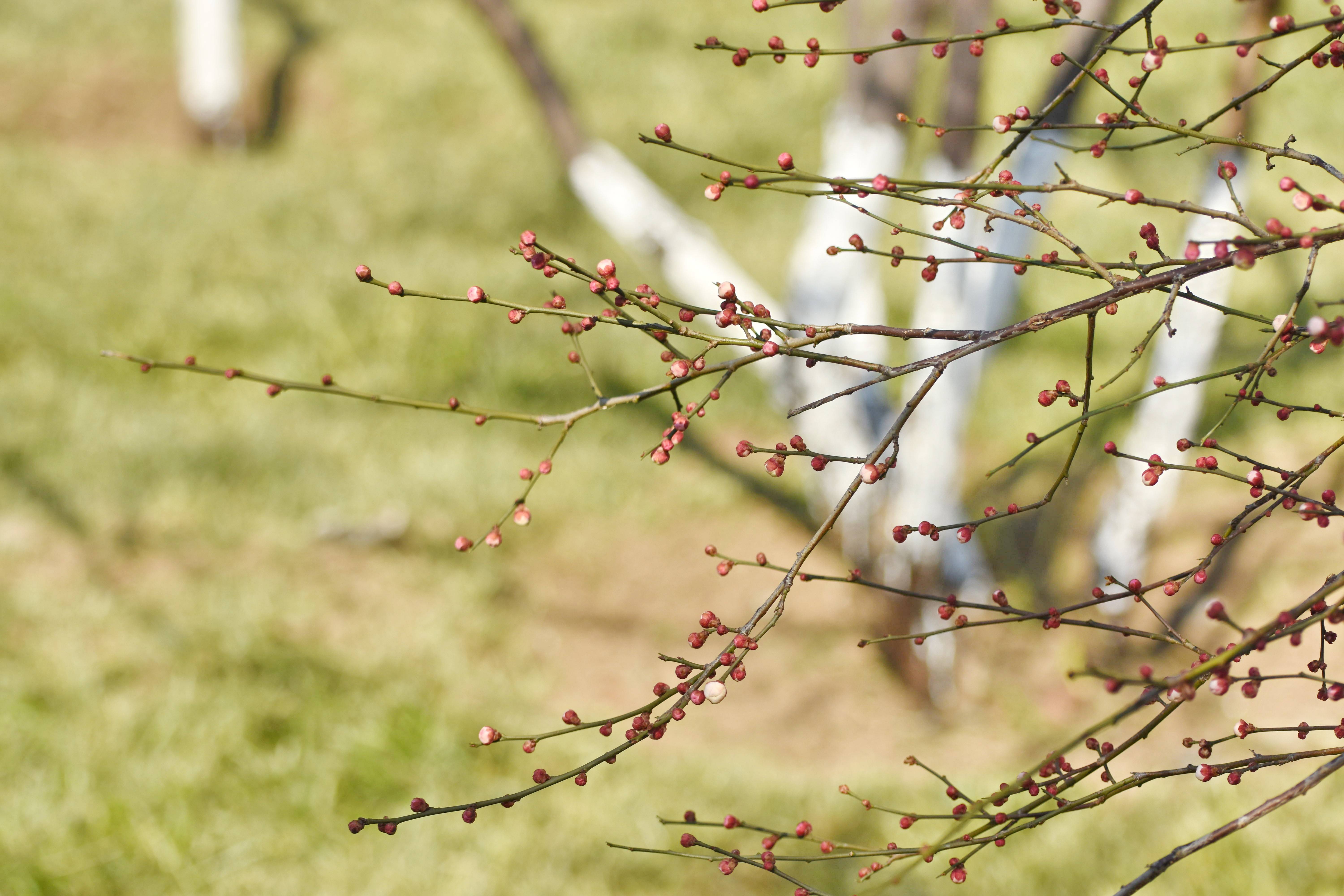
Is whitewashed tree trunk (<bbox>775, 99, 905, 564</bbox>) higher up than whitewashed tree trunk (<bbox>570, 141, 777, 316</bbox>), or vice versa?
whitewashed tree trunk (<bbox>570, 141, 777, 316</bbox>)

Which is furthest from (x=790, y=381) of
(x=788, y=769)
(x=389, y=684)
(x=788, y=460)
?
(x=389, y=684)

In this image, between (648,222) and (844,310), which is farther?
(648,222)

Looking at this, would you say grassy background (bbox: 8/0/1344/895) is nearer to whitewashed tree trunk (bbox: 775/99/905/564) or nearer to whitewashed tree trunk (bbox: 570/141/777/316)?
whitewashed tree trunk (bbox: 775/99/905/564)

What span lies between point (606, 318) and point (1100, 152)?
0.70 m

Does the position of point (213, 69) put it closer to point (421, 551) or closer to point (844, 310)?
point (421, 551)

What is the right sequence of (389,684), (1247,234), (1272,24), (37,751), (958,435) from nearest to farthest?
1. (1272,24)
2. (37,751)
3. (389,684)
4. (958,435)
5. (1247,234)

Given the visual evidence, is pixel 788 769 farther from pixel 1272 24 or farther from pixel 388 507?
pixel 1272 24

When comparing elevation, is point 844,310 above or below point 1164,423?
above

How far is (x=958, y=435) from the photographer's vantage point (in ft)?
14.4

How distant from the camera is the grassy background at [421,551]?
3.34 meters

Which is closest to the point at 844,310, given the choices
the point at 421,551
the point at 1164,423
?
the point at 1164,423

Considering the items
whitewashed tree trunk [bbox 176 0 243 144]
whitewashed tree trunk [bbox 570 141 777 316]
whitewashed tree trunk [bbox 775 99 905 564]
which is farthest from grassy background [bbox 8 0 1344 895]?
whitewashed tree trunk [bbox 570 141 777 316]

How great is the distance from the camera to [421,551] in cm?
511

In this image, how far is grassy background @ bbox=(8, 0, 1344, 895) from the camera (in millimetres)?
3342
